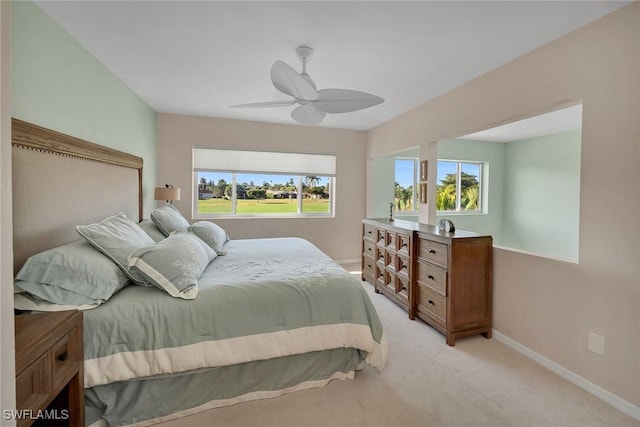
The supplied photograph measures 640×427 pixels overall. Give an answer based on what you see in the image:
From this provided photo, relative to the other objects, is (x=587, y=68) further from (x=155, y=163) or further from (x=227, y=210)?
(x=155, y=163)

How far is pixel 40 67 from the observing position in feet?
6.21

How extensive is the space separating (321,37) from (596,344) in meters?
2.87

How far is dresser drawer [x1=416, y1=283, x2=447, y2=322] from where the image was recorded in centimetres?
259

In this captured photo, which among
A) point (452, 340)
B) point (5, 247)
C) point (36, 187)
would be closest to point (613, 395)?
point (452, 340)

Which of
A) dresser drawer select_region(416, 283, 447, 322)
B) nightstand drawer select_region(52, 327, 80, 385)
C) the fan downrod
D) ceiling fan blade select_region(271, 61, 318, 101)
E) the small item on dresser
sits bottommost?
dresser drawer select_region(416, 283, 447, 322)

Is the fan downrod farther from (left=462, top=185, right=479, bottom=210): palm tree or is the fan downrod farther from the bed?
(left=462, top=185, right=479, bottom=210): palm tree

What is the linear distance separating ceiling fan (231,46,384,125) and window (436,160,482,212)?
160 inches

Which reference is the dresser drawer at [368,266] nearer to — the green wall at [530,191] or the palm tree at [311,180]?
the palm tree at [311,180]

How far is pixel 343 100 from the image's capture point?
7.50ft

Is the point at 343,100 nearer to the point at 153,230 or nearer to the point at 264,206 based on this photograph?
the point at 153,230

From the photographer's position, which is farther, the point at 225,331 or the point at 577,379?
the point at 577,379

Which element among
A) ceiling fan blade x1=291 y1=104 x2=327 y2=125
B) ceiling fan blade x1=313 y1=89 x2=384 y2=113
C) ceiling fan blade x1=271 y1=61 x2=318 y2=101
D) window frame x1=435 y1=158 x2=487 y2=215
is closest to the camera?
ceiling fan blade x1=271 y1=61 x2=318 y2=101

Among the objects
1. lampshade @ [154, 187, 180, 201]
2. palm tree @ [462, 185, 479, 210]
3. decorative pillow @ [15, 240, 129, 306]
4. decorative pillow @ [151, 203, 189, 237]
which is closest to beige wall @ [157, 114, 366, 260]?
lampshade @ [154, 187, 180, 201]

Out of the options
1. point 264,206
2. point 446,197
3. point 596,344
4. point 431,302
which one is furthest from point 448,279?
point 446,197
